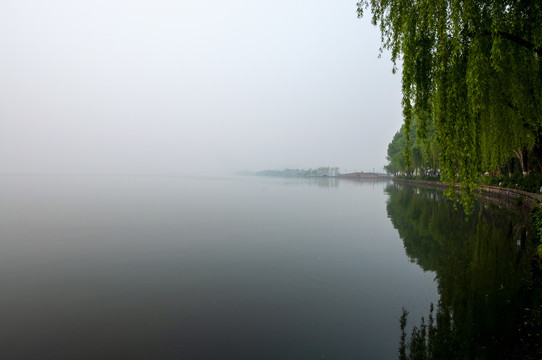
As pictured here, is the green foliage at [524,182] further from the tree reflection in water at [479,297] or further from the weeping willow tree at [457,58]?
the weeping willow tree at [457,58]

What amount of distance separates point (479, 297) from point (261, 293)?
5.43 metres

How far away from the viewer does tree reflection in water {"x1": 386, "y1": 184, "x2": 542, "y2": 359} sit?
488cm

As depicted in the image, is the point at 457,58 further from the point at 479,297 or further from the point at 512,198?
the point at 512,198

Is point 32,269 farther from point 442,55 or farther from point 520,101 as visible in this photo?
point 520,101

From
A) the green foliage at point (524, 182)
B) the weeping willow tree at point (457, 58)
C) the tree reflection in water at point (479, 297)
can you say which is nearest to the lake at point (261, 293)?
the tree reflection in water at point (479, 297)

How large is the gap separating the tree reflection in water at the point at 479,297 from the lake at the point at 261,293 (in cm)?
4

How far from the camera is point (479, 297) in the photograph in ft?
22.1

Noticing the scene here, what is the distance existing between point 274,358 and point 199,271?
4949mm

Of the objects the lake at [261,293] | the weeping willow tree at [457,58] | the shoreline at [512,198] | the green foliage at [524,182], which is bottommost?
the lake at [261,293]

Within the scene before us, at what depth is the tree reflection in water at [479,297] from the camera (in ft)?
16.0

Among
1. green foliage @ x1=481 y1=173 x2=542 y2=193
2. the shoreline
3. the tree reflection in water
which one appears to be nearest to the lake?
the tree reflection in water

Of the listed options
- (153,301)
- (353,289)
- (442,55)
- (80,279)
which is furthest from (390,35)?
(80,279)

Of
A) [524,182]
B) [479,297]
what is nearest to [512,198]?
[524,182]

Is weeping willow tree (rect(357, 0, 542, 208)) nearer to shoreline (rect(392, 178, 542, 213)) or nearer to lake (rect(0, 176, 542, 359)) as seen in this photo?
lake (rect(0, 176, 542, 359))
